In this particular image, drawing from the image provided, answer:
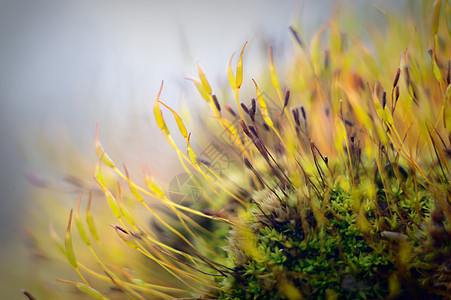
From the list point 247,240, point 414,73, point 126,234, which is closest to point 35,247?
point 126,234

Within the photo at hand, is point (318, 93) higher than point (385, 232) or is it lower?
higher

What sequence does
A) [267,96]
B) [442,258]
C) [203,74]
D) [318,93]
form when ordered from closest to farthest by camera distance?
[442,258] → [203,74] → [318,93] → [267,96]

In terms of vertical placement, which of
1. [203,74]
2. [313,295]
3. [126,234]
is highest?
[203,74]

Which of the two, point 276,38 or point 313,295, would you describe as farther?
point 276,38

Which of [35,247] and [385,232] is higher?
[35,247]

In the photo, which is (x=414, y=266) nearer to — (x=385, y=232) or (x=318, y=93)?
(x=385, y=232)

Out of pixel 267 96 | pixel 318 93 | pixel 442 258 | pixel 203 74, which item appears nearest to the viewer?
pixel 442 258

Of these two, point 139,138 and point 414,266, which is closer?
point 414,266

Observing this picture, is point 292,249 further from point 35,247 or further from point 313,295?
point 35,247

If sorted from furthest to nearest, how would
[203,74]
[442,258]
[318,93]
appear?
[318,93]
[203,74]
[442,258]
